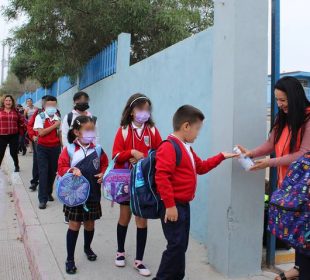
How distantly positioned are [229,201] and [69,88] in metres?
10.5

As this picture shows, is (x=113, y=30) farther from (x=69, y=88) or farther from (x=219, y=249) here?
(x=219, y=249)

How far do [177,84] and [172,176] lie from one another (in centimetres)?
239

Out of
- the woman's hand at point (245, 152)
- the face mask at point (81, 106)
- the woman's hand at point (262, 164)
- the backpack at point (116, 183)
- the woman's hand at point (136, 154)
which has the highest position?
the face mask at point (81, 106)

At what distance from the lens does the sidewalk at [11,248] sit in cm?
434

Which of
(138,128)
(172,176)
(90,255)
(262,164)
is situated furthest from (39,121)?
(262,164)

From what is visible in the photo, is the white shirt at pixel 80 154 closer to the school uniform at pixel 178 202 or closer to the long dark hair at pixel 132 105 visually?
the long dark hair at pixel 132 105

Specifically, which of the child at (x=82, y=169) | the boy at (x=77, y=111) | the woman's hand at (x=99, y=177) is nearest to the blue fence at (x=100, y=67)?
the boy at (x=77, y=111)

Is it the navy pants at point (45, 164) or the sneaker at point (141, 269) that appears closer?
the sneaker at point (141, 269)

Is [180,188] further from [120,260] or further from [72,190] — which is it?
[120,260]

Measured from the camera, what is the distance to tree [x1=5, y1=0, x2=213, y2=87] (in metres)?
8.40

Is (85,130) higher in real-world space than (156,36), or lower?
lower

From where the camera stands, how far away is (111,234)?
5.04 m

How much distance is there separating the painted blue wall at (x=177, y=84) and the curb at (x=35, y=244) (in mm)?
1655

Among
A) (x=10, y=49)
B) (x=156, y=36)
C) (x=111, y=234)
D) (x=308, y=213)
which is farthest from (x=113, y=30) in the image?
(x=308, y=213)
